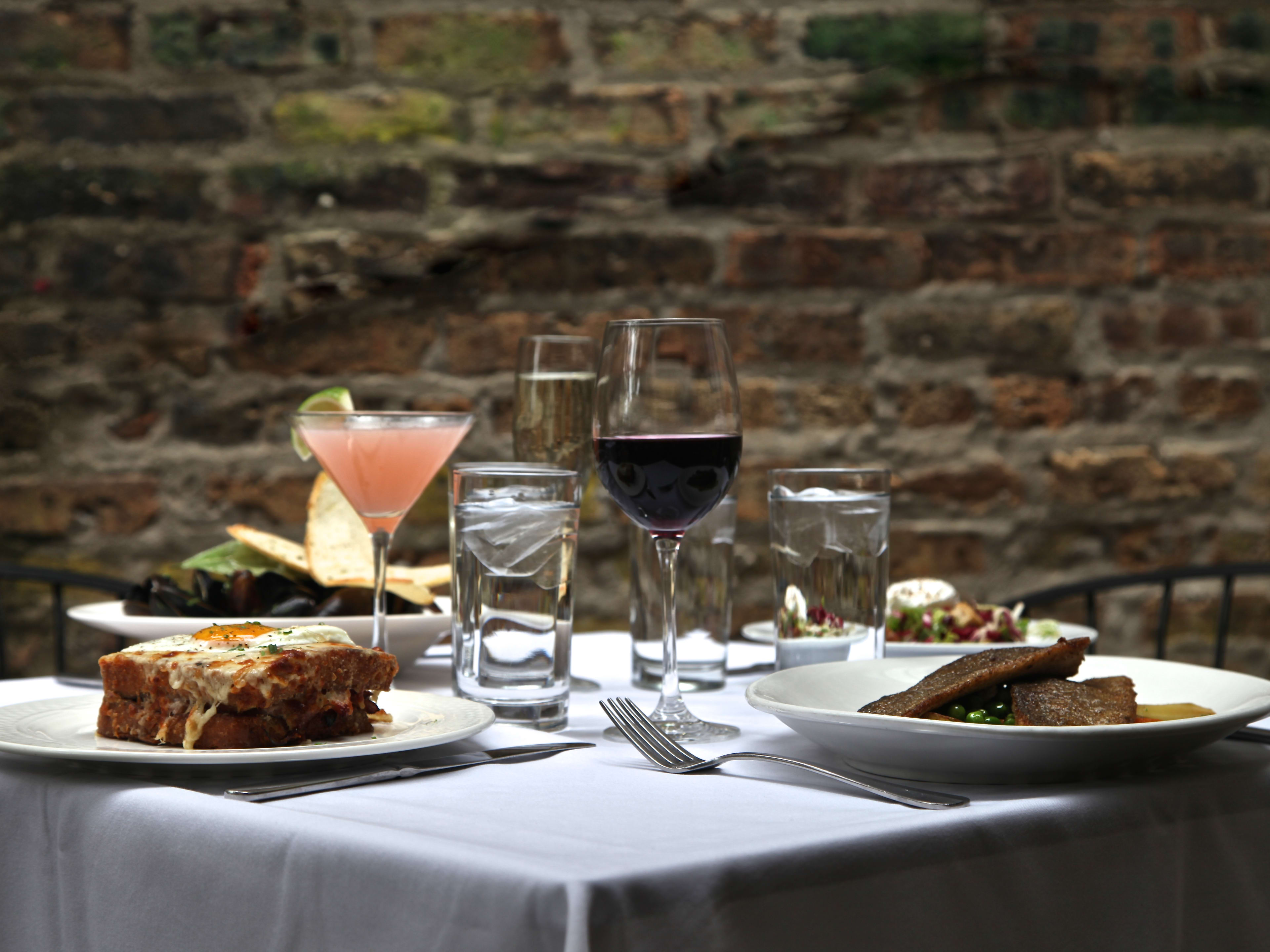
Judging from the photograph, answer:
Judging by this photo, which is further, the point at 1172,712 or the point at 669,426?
the point at 669,426

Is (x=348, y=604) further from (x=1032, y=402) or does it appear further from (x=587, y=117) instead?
(x=1032, y=402)

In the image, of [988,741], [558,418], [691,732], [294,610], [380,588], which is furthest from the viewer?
[558,418]

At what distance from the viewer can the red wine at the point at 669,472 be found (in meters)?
0.98

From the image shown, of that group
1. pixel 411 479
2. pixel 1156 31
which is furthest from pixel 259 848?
pixel 1156 31

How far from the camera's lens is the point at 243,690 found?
78 centimetres

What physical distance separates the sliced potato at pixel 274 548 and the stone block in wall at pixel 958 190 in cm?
144

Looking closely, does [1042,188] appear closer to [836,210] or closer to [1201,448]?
[836,210]

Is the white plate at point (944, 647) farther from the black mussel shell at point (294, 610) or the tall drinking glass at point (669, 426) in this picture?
the black mussel shell at point (294, 610)

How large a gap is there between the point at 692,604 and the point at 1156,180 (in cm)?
162

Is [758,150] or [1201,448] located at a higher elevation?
[758,150]

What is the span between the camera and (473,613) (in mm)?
985

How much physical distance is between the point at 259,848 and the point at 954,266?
2.00 m

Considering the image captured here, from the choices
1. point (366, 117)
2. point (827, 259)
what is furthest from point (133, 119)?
point (827, 259)

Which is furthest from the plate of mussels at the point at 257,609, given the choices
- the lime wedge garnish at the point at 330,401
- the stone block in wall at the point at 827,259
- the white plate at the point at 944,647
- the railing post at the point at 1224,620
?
the stone block in wall at the point at 827,259
